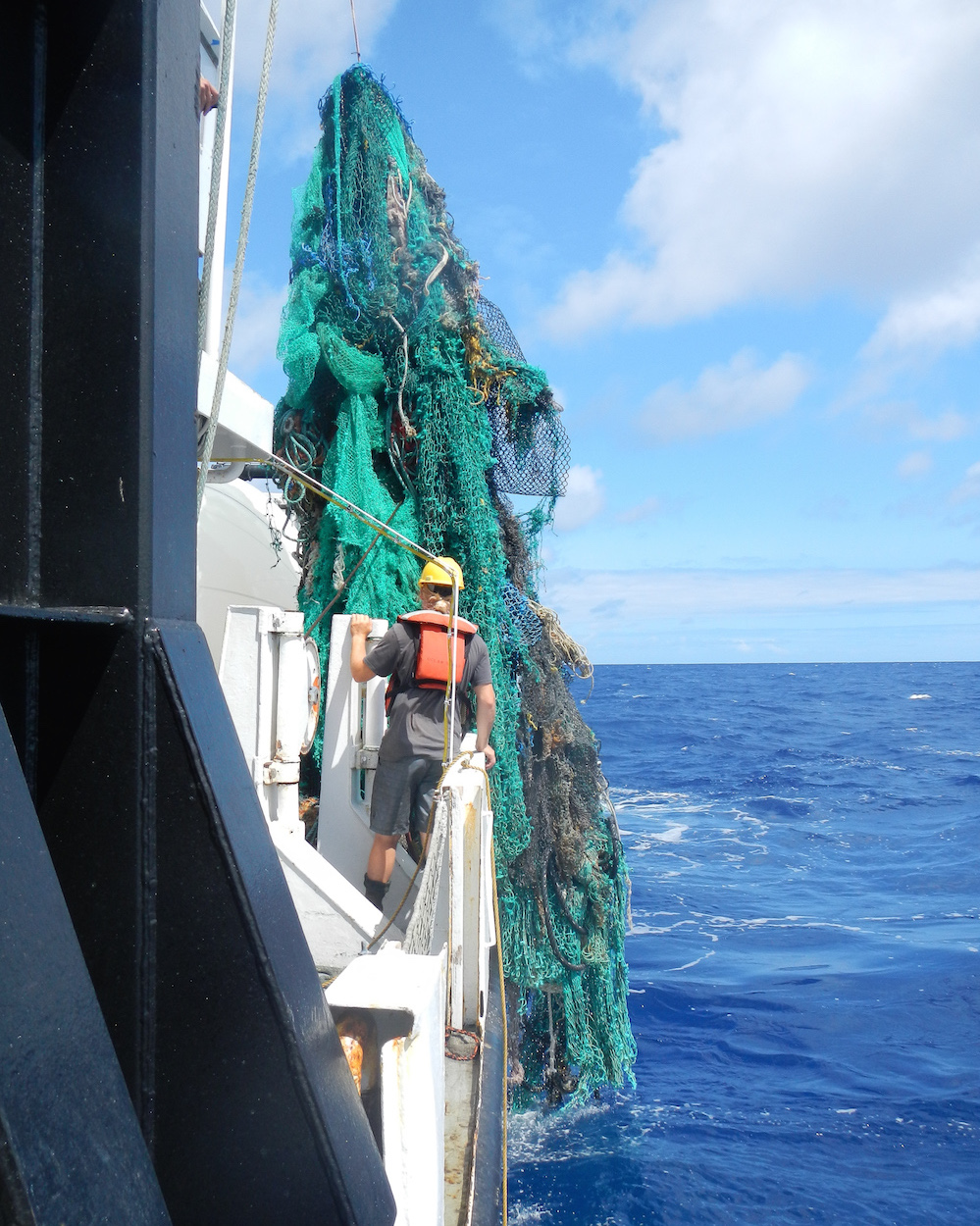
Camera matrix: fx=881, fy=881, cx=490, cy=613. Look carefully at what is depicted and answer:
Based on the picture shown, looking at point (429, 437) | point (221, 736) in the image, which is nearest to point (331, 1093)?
point (221, 736)

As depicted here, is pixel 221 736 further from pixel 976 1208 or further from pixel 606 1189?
pixel 976 1208

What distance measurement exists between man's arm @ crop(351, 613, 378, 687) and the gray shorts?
18.8 inches

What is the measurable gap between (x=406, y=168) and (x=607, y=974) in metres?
5.56

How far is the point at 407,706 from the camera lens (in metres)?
4.52

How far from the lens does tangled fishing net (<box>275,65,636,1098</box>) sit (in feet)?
18.0

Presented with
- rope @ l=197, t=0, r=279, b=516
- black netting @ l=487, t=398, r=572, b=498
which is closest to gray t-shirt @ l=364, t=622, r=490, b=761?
black netting @ l=487, t=398, r=572, b=498

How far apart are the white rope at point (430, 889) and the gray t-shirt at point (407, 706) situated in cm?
105

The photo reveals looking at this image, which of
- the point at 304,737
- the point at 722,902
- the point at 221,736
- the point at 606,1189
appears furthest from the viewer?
the point at 722,902

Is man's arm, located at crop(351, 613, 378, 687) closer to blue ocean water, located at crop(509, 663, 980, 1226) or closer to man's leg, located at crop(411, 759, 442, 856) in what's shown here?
man's leg, located at crop(411, 759, 442, 856)

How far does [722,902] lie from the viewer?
12.1m

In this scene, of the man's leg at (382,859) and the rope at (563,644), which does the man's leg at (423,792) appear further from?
Result: the rope at (563,644)

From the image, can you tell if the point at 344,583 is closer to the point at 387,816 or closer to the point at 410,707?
the point at 410,707

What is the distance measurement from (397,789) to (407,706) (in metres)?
0.43

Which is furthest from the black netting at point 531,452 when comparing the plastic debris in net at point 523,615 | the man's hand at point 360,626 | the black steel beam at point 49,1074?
the black steel beam at point 49,1074
